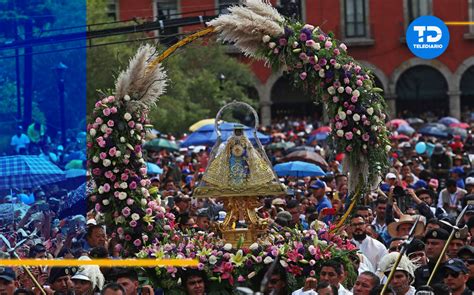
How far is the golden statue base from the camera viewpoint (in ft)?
52.3

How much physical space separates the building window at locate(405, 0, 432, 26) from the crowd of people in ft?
100

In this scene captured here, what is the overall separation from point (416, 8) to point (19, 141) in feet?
123

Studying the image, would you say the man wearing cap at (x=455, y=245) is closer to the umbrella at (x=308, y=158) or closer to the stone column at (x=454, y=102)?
the umbrella at (x=308, y=158)

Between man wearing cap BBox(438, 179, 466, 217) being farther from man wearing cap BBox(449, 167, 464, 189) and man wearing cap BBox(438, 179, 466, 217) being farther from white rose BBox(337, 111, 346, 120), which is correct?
white rose BBox(337, 111, 346, 120)

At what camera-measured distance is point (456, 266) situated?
1303 cm

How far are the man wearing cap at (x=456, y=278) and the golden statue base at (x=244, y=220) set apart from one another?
3.22 m

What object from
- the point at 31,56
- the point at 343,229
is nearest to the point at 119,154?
the point at 343,229

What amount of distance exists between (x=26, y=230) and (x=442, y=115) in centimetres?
4153

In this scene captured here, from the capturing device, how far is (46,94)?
23.2 m

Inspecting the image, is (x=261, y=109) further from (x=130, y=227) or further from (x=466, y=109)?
(x=130, y=227)

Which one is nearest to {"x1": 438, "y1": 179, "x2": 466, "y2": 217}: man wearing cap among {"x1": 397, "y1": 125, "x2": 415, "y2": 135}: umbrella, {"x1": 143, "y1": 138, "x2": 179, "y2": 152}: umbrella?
{"x1": 143, "y1": 138, "x2": 179, "y2": 152}: umbrella

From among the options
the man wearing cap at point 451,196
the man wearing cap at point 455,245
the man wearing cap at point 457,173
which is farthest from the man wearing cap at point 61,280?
the man wearing cap at point 457,173

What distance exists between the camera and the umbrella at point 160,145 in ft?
121

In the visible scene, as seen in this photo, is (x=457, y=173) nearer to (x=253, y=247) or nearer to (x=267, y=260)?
(x=253, y=247)
